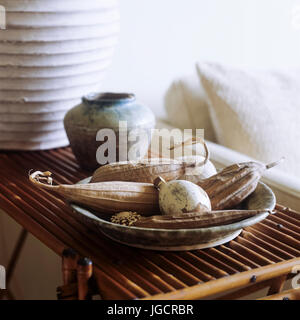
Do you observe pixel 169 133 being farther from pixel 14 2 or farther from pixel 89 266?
pixel 89 266

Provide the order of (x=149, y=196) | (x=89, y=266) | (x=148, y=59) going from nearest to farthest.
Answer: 1. (x=89, y=266)
2. (x=149, y=196)
3. (x=148, y=59)

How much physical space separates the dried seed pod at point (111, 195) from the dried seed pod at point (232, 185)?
86mm

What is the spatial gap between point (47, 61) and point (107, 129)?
0.20 m

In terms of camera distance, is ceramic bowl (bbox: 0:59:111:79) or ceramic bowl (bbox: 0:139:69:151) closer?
ceramic bowl (bbox: 0:59:111:79)

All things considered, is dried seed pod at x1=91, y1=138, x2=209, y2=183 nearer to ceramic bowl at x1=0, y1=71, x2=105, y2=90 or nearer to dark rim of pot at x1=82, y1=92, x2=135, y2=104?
dark rim of pot at x1=82, y1=92, x2=135, y2=104

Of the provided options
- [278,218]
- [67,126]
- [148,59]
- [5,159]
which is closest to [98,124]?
[67,126]

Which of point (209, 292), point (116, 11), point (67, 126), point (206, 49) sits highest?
point (116, 11)

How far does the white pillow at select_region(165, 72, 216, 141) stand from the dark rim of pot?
351 millimetres

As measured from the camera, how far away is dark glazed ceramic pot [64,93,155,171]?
0.99 meters

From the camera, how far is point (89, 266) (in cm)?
64

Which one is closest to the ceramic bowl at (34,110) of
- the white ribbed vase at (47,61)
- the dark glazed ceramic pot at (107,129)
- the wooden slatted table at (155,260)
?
the white ribbed vase at (47,61)

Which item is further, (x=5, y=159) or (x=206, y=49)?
(x=206, y=49)

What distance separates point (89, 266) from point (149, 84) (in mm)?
965

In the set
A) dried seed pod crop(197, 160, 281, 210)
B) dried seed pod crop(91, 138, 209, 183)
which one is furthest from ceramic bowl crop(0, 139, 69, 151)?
dried seed pod crop(197, 160, 281, 210)
